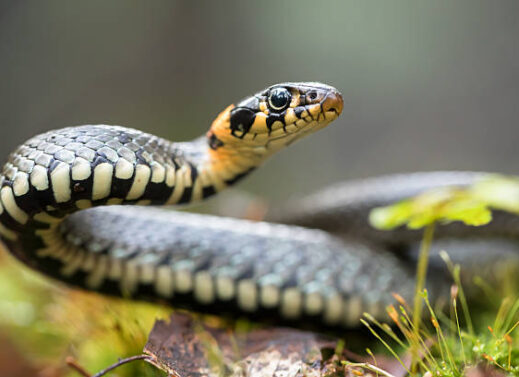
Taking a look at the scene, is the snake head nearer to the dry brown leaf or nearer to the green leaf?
the green leaf

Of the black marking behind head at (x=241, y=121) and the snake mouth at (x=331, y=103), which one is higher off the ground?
the snake mouth at (x=331, y=103)

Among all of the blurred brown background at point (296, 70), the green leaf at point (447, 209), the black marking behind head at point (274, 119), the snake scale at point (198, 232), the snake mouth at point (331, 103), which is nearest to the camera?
the green leaf at point (447, 209)

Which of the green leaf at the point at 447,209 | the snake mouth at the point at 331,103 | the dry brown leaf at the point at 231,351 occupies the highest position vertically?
the snake mouth at the point at 331,103

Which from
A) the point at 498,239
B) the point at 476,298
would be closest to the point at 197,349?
the point at 476,298

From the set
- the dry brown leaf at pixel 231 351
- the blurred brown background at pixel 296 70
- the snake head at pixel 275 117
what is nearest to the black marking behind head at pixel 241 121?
the snake head at pixel 275 117

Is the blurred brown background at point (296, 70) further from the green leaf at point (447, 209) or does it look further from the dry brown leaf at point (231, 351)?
the green leaf at point (447, 209)

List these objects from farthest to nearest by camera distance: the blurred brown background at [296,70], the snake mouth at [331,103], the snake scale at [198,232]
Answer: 1. the blurred brown background at [296,70]
2. the snake mouth at [331,103]
3. the snake scale at [198,232]

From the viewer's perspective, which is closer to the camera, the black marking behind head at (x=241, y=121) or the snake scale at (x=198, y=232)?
the snake scale at (x=198, y=232)

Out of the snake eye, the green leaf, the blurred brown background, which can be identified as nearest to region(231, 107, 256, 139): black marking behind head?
the snake eye
